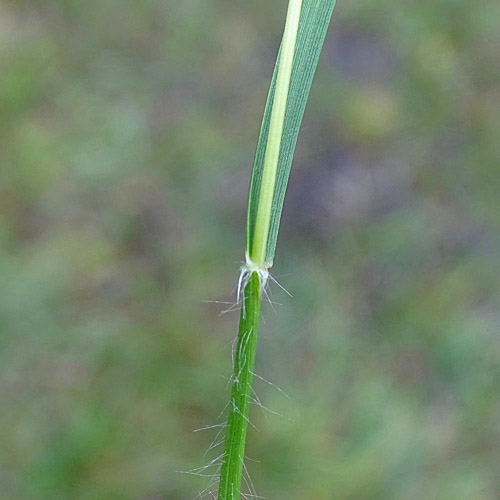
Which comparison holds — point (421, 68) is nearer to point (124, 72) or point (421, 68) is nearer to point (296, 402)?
point (124, 72)

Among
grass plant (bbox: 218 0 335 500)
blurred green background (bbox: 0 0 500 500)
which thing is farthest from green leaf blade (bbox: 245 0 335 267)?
blurred green background (bbox: 0 0 500 500)

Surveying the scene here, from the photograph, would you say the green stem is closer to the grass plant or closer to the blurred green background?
the grass plant

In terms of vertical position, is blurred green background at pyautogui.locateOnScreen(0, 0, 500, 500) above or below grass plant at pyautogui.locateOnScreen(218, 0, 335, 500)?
above

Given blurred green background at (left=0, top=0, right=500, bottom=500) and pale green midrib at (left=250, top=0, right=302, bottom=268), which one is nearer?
pale green midrib at (left=250, top=0, right=302, bottom=268)

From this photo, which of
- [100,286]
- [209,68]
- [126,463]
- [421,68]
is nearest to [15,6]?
[209,68]

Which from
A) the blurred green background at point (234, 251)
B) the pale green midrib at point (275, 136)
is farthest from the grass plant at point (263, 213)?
the blurred green background at point (234, 251)

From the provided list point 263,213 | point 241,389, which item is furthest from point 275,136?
point 241,389

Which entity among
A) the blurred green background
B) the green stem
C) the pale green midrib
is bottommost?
the green stem

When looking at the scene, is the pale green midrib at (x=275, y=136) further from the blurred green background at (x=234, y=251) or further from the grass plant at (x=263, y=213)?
the blurred green background at (x=234, y=251)
